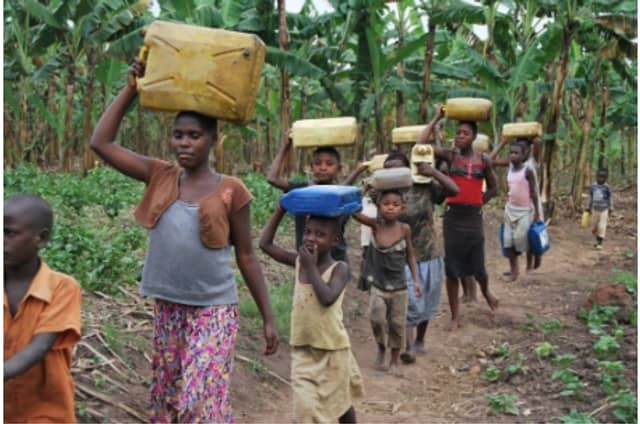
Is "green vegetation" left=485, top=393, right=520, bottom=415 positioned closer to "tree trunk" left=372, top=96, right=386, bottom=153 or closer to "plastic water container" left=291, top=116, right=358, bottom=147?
"plastic water container" left=291, top=116, right=358, bottom=147

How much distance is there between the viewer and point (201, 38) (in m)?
3.09

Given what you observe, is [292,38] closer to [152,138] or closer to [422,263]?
[422,263]

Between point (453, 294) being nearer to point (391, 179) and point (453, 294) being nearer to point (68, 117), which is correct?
point (391, 179)

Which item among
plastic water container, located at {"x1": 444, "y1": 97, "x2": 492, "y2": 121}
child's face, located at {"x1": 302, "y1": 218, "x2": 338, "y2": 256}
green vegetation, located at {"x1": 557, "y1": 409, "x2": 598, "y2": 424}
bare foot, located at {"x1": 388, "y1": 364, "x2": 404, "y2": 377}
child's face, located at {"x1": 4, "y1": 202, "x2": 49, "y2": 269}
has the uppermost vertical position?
plastic water container, located at {"x1": 444, "y1": 97, "x2": 492, "y2": 121}

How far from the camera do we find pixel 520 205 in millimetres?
8820

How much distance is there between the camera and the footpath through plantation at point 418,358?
14.7ft

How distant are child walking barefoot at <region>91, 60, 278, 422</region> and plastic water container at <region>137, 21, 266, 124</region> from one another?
3.6 inches

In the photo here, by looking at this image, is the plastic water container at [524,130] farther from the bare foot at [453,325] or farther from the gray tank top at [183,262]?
the gray tank top at [183,262]

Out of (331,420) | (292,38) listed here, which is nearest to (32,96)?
(292,38)

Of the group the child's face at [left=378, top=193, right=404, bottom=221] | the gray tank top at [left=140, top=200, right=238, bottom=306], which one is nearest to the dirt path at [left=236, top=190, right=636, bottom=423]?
the child's face at [left=378, top=193, right=404, bottom=221]

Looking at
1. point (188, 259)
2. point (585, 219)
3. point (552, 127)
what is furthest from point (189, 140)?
point (585, 219)

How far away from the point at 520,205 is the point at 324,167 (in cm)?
476

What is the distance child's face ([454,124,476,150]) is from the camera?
6.41 m

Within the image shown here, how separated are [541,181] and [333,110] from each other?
10699mm
